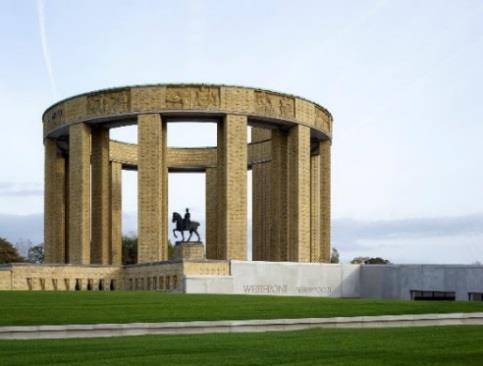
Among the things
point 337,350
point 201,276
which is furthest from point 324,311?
point 201,276

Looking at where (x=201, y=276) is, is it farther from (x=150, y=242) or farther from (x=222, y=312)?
(x=222, y=312)

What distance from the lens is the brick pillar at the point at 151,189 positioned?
3584 centimetres

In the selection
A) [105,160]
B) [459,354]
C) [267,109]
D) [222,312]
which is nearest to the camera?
[459,354]

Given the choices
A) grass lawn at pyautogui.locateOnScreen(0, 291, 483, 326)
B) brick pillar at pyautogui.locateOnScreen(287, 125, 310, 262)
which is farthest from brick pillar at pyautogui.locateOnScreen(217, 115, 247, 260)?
grass lawn at pyautogui.locateOnScreen(0, 291, 483, 326)

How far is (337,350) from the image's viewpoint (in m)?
10.9

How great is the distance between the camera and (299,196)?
1508 inches

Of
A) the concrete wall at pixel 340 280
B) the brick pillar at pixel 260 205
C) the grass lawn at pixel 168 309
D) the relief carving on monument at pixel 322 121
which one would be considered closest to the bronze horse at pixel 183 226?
the concrete wall at pixel 340 280

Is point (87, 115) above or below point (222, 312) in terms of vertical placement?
above

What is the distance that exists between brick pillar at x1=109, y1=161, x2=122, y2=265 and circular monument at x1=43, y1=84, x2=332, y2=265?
102mm

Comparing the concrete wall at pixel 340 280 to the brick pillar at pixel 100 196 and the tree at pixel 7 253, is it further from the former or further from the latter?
the tree at pixel 7 253

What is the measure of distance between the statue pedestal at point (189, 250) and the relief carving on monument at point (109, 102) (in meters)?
6.58

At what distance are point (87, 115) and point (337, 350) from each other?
2890cm

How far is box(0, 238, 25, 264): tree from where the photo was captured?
68.7 metres

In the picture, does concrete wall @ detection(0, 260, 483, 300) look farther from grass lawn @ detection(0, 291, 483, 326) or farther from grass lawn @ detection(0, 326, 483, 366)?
grass lawn @ detection(0, 326, 483, 366)
